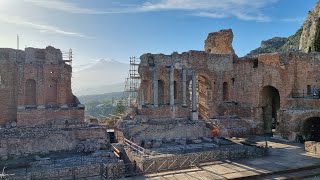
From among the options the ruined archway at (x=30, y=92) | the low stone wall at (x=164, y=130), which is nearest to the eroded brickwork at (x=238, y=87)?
the low stone wall at (x=164, y=130)

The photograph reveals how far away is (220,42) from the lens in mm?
36062

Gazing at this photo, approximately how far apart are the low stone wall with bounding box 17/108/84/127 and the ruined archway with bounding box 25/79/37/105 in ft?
5.47

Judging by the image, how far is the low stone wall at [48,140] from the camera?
2036 cm

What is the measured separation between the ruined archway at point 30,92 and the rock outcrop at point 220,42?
2030 cm

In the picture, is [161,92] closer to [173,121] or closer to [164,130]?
[173,121]

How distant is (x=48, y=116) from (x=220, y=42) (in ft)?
68.1

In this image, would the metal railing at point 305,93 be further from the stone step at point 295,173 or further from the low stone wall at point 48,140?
the low stone wall at point 48,140

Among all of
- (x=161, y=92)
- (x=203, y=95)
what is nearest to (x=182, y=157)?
(x=161, y=92)

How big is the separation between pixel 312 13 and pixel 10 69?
45996 millimetres

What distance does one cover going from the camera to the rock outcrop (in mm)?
35281

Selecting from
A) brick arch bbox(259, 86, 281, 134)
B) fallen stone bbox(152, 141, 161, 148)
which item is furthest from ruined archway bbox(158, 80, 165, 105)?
brick arch bbox(259, 86, 281, 134)

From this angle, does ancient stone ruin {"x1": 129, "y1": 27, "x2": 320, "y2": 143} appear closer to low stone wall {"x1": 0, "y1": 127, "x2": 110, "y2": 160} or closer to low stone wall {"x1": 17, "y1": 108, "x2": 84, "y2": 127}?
low stone wall {"x1": 17, "y1": 108, "x2": 84, "y2": 127}

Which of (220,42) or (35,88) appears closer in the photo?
(35,88)

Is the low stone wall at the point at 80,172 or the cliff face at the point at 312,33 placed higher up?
the cliff face at the point at 312,33
